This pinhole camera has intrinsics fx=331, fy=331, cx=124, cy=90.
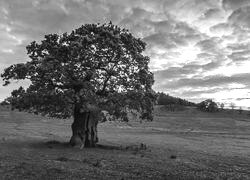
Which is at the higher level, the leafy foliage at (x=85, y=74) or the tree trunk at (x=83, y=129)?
the leafy foliage at (x=85, y=74)

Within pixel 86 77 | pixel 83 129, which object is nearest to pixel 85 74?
pixel 86 77

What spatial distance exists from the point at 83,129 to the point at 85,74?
749 cm

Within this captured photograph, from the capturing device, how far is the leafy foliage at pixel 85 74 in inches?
1462

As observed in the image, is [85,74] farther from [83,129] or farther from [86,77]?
[83,129]

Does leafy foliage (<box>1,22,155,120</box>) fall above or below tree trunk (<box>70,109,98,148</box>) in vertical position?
above

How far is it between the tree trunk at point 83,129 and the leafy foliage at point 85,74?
1.60m

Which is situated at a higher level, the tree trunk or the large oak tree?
the large oak tree

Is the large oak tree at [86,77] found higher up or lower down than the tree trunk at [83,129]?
higher up

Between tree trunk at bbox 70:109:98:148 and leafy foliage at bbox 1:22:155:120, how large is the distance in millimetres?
1597

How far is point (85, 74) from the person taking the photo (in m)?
38.5

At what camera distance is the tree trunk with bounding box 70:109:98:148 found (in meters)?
40.9

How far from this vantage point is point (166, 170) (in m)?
24.6

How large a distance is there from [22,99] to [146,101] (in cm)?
1502

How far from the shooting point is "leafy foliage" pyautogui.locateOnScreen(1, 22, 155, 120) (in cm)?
3712
